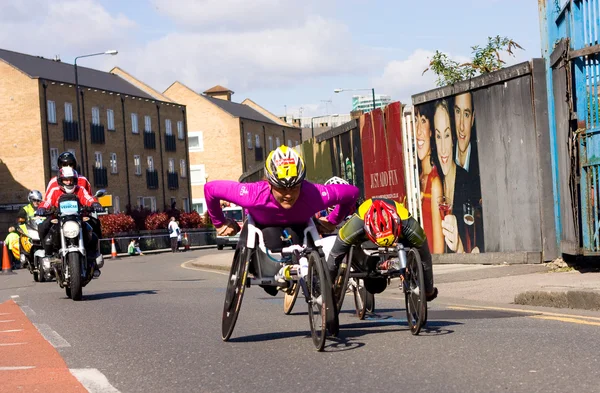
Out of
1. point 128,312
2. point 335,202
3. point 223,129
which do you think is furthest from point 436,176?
point 223,129

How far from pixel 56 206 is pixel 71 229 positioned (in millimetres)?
714

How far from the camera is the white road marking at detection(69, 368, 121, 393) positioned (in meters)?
6.42

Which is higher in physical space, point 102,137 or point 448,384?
point 102,137

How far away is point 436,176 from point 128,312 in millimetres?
8622

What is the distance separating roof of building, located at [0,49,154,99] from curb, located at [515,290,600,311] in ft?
170

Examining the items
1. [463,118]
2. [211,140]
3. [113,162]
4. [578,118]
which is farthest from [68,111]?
[578,118]

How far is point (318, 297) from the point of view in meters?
7.68

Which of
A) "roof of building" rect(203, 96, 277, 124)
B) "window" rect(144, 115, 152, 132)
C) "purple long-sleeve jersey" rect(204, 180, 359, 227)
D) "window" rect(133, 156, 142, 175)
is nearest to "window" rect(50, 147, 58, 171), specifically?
"window" rect(133, 156, 142, 175)

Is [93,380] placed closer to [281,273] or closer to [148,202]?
[281,273]

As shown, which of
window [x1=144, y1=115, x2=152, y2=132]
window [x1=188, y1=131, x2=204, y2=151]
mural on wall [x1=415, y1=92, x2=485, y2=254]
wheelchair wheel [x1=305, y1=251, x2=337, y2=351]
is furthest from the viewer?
window [x1=188, y1=131, x2=204, y2=151]

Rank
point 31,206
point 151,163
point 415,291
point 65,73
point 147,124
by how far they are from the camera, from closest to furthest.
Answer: point 415,291
point 31,206
point 65,73
point 147,124
point 151,163

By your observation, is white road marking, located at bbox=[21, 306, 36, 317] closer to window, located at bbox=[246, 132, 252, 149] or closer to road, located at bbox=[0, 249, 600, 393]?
road, located at bbox=[0, 249, 600, 393]

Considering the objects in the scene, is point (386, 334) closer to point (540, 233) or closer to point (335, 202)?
point (335, 202)

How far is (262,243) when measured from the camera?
8.45 metres
